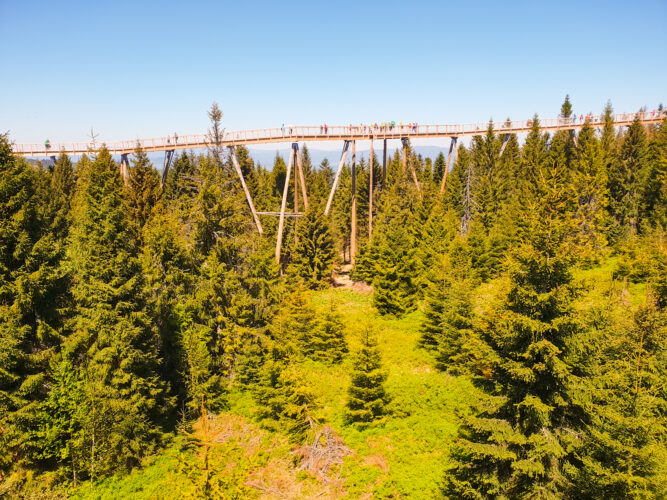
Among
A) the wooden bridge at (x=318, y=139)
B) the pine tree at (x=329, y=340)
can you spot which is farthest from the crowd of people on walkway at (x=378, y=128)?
the pine tree at (x=329, y=340)

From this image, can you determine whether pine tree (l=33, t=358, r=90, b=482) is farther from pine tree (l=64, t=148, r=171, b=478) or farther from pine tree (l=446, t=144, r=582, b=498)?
pine tree (l=446, t=144, r=582, b=498)

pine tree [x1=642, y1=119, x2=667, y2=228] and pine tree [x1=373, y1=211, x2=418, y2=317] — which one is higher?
pine tree [x1=642, y1=119, x2=667, y2=228]

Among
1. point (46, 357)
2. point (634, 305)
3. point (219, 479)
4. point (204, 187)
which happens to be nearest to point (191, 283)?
point (204, 187)

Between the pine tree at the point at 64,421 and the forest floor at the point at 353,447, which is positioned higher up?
the pine tree at the point at 64,421

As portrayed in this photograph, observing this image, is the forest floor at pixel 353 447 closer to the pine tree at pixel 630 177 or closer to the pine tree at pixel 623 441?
the pine tree at pixel 623 441

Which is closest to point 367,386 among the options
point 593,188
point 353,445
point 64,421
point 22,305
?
point 353,445

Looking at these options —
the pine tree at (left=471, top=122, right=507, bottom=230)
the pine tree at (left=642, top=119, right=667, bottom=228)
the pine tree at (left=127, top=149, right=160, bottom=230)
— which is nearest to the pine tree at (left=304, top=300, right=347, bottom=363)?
the pine tree at (left=127, top=149, right=160, bottom=230)

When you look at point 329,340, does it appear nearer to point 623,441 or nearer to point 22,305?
point 22,305
